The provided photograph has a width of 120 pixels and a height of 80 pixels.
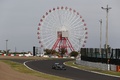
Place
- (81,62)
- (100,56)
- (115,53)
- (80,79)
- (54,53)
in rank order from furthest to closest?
1. (54,53)
2. (81,62)
3. (100,56)
4. (115,53)
5. (80,79)

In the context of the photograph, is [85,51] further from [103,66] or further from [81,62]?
[103,66]

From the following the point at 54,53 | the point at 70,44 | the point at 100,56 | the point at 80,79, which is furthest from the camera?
the point at 54,53

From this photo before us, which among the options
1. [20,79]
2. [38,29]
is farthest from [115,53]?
[38,29]

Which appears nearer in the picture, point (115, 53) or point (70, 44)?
point (115, 53)

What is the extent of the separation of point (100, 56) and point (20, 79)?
96.2 ft

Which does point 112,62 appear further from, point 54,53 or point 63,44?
point 54,53

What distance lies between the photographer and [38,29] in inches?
4481

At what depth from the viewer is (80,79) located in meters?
34.4

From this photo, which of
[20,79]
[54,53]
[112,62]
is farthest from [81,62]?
[54,53]

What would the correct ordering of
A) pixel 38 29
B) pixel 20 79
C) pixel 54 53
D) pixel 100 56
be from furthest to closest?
1. pixel 54 53
2. pixel 38 29
3. pixel 100 56
4. pixel 20 79

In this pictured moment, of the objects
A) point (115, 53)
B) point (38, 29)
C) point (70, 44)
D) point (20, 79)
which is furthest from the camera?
point (70, 44)

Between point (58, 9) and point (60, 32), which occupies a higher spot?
point (58, 9)

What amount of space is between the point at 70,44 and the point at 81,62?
5277cm

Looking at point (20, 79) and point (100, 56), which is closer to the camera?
point (20, 79)
